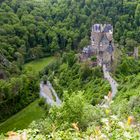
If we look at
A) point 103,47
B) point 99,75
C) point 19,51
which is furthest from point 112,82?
point 19,51

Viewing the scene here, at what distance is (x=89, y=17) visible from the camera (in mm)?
95812

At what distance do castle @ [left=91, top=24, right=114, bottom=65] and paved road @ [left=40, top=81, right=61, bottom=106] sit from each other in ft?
28.5

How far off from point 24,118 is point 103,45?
17731mm

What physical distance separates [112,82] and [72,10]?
49.9m

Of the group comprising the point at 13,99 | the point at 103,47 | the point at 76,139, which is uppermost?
the point at 76,139

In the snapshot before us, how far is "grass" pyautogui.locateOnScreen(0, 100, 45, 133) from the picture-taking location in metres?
49.5

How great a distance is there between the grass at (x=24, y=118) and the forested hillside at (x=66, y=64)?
0.82 meters

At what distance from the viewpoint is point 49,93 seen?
199ft

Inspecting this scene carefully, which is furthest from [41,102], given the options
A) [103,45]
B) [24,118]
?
[103,45]

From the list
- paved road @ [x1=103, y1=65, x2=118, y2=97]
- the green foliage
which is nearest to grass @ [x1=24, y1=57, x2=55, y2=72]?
the green foliage

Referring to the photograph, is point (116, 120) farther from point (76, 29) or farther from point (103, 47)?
point (76, 29)

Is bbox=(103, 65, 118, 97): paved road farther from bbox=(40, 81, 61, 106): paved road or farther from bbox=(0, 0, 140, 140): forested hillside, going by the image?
bbox=(40, 81, 61, 106): paved road

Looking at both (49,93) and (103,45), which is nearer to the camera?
(49,93)

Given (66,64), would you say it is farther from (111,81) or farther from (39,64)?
(39,64)
